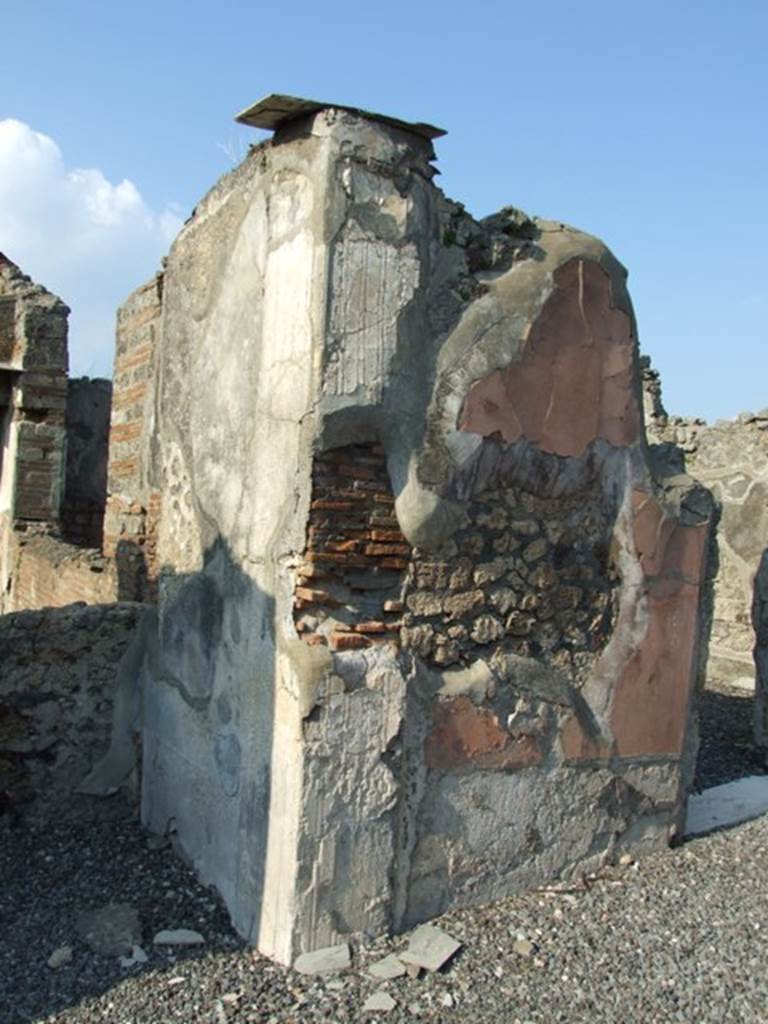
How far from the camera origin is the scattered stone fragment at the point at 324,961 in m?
2.98

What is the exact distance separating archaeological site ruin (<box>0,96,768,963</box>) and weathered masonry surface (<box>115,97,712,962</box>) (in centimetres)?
1

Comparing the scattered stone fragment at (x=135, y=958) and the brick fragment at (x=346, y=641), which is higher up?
the brick fragment at (x=346, y=641)

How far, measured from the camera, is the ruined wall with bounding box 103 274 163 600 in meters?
4.50

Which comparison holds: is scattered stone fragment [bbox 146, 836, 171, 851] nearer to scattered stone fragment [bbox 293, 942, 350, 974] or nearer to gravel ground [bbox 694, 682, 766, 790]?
scattered stone fragment [bbox 293, 942, 350, 974]

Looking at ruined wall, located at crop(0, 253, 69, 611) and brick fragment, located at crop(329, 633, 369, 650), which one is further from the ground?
ruined wall, located at crop(0, 253, 69, 611)

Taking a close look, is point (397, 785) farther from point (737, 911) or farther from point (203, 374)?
point (203, 374)

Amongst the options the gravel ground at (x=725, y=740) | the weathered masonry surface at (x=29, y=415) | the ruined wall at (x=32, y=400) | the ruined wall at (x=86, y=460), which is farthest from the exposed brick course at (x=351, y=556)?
the ruined wall at (x=86, y=460)

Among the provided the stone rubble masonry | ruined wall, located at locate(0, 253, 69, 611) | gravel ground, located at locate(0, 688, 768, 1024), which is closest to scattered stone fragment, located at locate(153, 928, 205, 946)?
gravel ground, located at locate(0, 688, 768, 1024)

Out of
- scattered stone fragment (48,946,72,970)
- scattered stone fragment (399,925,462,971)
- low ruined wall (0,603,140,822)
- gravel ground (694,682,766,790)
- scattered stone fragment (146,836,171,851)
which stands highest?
low ruined wall (0,603,140,822)

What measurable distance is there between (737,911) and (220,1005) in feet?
5.89

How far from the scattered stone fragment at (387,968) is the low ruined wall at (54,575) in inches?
103

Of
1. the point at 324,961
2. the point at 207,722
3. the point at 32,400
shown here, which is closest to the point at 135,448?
the point at 207,722

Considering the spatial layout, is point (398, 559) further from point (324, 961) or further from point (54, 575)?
point (54, 575)

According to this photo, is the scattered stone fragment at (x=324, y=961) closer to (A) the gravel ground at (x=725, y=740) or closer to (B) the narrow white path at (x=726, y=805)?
(B) the narrow white path at (x=726, y=805)
